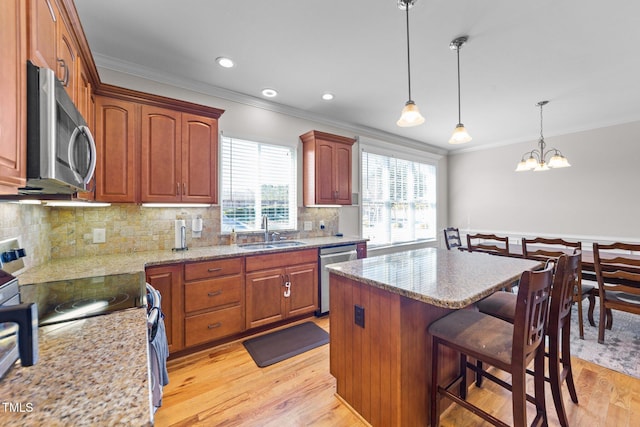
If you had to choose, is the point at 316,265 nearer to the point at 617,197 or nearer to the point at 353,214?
the point at 353,214

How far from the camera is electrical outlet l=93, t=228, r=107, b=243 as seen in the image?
7.93 feet

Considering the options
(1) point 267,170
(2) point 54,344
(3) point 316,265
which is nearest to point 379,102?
(1) point 267,170

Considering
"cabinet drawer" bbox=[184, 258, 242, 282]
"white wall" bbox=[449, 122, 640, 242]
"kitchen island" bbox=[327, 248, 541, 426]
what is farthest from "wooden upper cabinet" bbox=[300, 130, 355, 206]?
"white wall" bbox=[449, 122, 640, 242]

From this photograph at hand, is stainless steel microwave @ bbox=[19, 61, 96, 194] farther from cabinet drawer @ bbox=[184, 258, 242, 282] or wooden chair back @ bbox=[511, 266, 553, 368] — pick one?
wooden chair back @ bbox=[511, 266, 553, 368]

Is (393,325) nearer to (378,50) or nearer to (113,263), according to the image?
(113,263)

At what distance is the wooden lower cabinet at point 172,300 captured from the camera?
7.32ft

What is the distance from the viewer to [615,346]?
8.23 feet

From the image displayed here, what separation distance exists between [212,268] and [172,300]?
40 centimetres

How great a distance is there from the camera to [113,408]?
0.58 m

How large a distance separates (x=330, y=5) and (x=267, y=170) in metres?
1.99

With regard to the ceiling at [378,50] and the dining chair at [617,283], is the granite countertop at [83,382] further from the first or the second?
the dining chair at [617,283]

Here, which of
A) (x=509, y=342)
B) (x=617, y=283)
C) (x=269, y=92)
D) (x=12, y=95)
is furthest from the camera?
(x=269, y=92)

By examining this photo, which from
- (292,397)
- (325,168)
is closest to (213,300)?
(292,397)

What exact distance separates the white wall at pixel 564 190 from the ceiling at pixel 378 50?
2.43 feet
